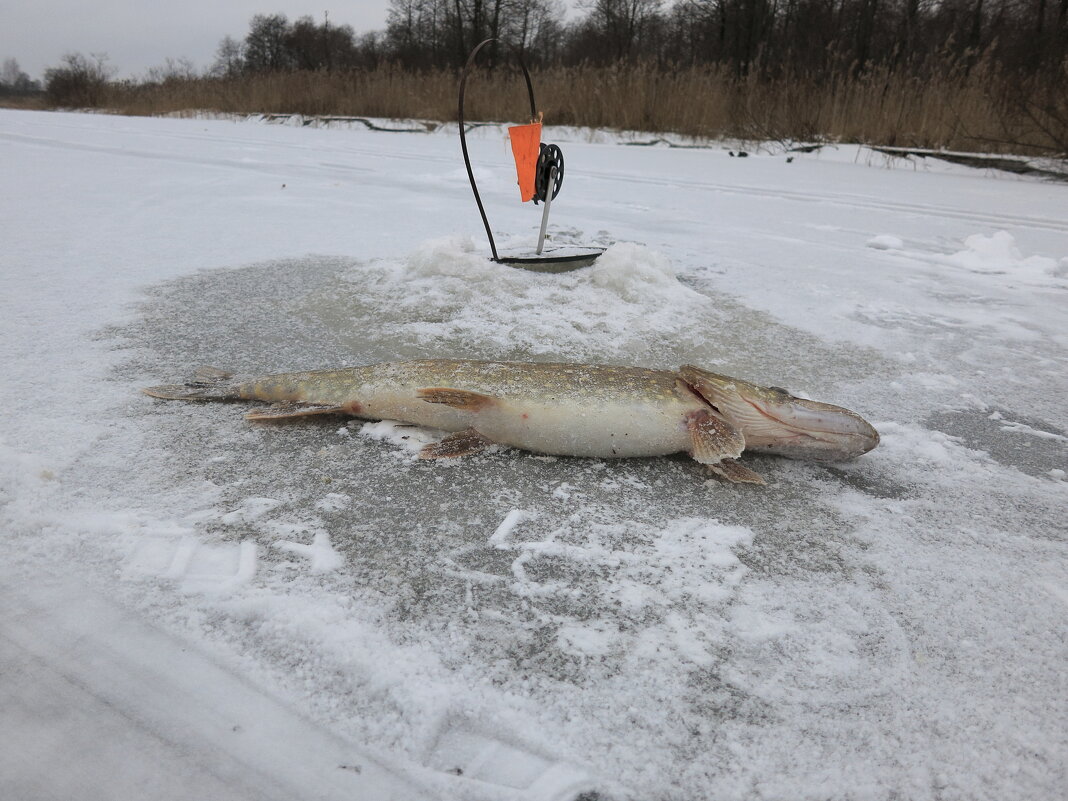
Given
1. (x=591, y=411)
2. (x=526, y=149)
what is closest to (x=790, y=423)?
(x=591, y=411)

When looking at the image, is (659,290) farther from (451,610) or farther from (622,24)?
(622,24)

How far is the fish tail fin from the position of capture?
2051 mm

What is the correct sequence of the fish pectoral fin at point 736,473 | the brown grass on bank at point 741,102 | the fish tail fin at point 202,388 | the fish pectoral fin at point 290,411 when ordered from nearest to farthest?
1. the fish pectoral fin at point 736,473
2. the fish pectoral fin at point 290,411
3. the fish tail fin at point 202,388
4. the brown grass on bank at point 741,102

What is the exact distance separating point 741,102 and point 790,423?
1067cm

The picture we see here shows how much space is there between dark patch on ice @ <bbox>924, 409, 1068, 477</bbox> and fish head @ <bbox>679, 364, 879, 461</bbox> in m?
0.48

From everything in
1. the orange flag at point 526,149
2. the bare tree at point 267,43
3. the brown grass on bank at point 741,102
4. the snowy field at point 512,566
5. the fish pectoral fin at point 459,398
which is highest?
the bare tree at point 267,43

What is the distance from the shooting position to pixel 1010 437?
209cm

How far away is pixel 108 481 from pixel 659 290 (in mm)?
2586

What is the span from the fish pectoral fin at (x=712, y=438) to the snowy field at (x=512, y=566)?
0.09 meters

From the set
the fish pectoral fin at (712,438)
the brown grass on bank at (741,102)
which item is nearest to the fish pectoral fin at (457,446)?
the fish pectoral fin at (712,438)

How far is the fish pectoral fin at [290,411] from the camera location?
1930mm

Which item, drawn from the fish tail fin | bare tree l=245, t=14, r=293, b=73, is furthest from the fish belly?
bare tree l=245, t=14, r=293, b=73

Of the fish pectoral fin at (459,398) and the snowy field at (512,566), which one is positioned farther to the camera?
the fish pectoral fin at (459,398)

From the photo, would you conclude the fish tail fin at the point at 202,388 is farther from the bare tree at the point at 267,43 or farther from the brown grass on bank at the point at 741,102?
the bare tree at the point at 267,43
